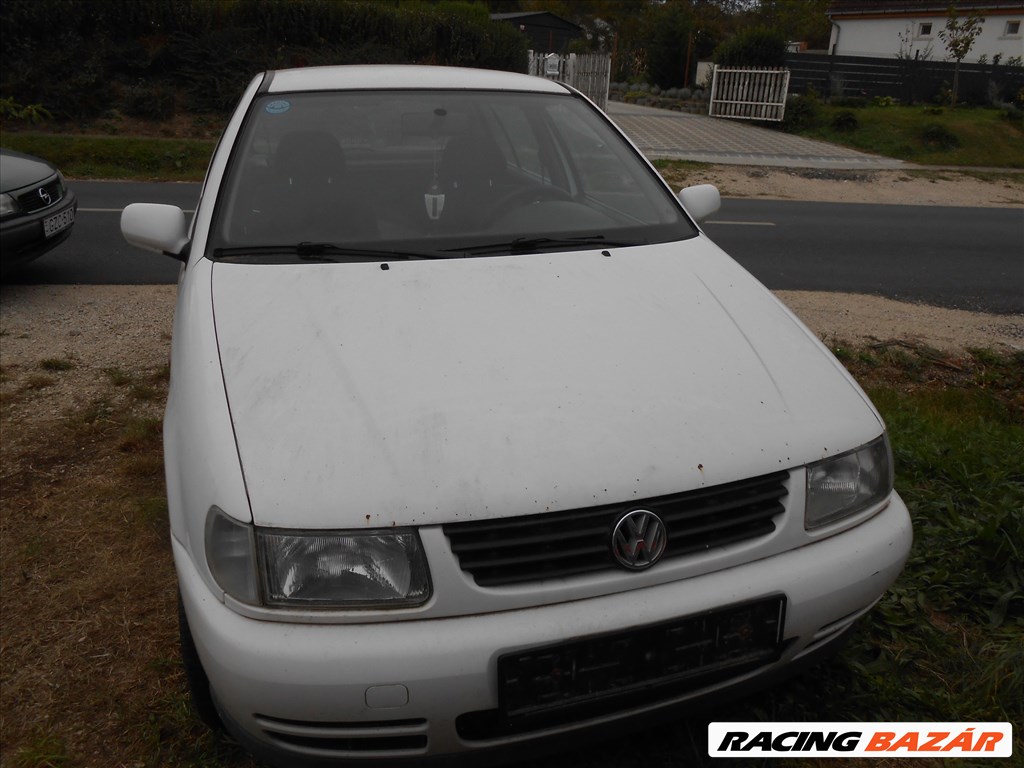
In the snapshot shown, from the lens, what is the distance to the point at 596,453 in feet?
6.37

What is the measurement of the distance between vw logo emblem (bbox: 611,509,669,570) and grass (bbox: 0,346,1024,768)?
70cm

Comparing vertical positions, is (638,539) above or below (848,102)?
above

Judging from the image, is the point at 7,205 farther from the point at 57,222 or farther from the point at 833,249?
the point at 833,249

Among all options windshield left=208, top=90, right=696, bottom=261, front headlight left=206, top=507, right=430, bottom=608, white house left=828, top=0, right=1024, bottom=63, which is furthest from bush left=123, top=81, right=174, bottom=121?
white house left=828, top=0, right=1024, bottom=63

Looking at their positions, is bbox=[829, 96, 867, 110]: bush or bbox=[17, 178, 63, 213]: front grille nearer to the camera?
bbox=[17, 178, 63, 213]: front grille

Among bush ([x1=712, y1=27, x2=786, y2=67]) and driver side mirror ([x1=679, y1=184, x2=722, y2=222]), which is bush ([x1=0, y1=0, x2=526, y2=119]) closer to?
bush ([x1=712, y1=27, x2=786, y2=67])

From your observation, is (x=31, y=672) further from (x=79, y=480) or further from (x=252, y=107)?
(x=252, y=107)

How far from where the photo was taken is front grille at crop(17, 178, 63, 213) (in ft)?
20.4

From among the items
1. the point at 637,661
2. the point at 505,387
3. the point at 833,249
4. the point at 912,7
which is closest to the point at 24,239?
the point at 505,387

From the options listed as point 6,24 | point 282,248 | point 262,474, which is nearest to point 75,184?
point 6,24

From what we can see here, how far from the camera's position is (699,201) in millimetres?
3568

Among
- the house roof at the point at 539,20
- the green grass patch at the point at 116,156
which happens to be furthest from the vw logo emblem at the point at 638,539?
the house roof at the point at 539,20

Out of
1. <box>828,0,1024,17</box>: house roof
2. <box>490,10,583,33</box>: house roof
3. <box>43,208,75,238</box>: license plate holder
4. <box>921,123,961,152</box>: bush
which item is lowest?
<box>921,123,961,152</box>: bush

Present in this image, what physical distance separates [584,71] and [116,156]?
1203 centimetres
